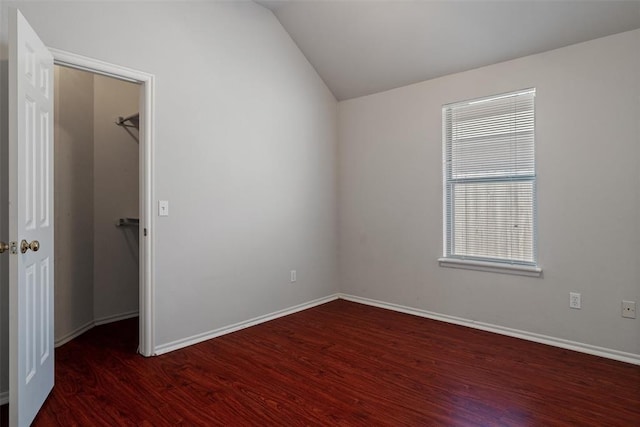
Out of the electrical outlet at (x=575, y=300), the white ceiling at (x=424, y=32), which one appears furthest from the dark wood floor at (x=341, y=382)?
the white ceiling at (x=424, y=32)

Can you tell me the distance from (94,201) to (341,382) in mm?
2760

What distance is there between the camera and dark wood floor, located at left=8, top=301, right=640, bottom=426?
2.01 m

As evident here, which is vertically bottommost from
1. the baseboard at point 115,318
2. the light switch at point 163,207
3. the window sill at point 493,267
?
the baseboard at point 115,318

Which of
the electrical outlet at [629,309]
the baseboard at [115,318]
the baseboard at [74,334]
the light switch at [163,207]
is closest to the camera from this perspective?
the electrical outlet at [629,309]

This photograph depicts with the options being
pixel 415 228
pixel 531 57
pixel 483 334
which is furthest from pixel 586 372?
pixel 531 57

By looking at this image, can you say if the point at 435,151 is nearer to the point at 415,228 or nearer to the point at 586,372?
the point at 415,228

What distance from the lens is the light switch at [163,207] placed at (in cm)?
283

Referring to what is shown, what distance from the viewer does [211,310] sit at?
3.20 meters

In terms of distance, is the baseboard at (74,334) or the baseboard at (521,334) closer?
the baseboard at (521,334)

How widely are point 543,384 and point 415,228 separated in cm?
180

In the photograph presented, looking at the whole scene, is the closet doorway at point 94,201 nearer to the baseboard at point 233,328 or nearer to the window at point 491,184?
the baseboard at point 233,328

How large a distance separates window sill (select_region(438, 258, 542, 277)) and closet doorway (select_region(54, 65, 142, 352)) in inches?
111

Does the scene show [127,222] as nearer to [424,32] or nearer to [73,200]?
[73,200]

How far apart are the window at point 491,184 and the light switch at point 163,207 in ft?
8.19
